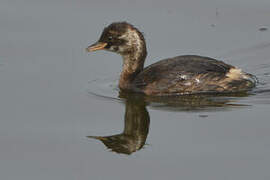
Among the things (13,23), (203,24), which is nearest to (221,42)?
(203,24)

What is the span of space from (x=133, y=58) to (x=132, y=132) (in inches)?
89.0

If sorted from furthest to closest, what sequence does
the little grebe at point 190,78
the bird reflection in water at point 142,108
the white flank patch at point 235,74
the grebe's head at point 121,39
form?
the grebe's head at point 121,39, the white flank patch at point 235,74, the little grebe at point 190,78, the bird reflection in water at point 142,108

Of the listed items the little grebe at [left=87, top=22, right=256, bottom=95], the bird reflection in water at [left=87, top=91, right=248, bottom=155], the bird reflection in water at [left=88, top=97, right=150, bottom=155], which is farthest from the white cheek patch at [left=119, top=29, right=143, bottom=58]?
the bird reflection in water at [left=88, top=97, right=150, bottom=155]

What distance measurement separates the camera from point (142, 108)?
12.1 meters

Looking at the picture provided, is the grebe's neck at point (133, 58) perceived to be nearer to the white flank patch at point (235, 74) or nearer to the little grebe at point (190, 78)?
the little grebe at point (190, 78)

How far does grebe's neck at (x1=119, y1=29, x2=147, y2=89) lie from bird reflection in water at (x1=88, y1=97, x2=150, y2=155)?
27.5 inches

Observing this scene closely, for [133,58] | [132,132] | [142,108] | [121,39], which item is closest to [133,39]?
[121,39]

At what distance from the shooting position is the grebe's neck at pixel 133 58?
13.1m

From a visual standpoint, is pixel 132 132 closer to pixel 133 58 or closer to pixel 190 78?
pixel 190 78

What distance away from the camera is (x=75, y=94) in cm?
1255

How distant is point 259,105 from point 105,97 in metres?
2.38

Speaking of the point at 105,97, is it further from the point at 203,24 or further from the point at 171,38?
the point at 203,24

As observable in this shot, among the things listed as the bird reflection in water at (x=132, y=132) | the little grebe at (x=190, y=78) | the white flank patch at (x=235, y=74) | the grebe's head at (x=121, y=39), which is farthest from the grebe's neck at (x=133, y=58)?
the white flank patch at (x=235, y=74)

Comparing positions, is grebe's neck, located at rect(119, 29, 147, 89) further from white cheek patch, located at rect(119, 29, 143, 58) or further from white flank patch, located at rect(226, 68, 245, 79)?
white flank patch, located at rect(226, 68, 245, 79)
